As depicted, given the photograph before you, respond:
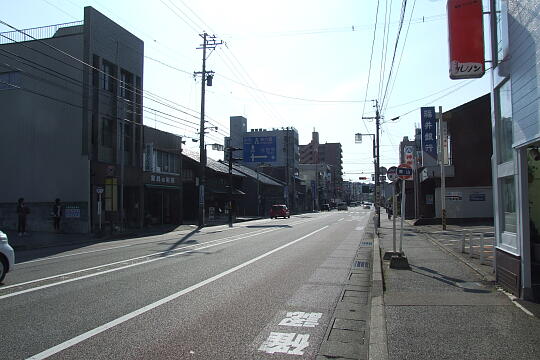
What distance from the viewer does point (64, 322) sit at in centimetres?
662

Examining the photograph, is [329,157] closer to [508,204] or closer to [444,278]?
[444,278]

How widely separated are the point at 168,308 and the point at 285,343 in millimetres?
Answer: 2535

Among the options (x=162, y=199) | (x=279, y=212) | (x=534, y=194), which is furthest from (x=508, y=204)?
(x=279, y=212)

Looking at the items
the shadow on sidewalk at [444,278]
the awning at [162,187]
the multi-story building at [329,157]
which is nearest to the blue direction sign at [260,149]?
the awning at [162,187]

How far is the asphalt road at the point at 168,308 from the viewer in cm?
555

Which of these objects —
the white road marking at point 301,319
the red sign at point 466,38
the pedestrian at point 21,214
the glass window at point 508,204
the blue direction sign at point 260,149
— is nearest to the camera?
the white road marking at point 301,319

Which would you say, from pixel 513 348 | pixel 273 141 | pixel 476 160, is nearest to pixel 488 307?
pixel 513 348

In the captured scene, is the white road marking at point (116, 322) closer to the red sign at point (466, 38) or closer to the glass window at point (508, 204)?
the glass window at point (508, 204)

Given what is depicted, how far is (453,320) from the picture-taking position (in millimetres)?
6598

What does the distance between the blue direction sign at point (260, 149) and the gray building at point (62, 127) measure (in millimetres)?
20727

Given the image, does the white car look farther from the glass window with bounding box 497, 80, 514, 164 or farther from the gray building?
the gray building

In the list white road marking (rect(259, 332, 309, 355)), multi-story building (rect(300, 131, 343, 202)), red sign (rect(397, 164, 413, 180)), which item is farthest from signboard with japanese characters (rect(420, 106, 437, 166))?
multi-story building (rect(300, 131, 343, 202))

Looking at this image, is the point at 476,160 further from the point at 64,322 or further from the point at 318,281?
the point at 64,322

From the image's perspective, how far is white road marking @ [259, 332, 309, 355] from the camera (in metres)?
5.52
